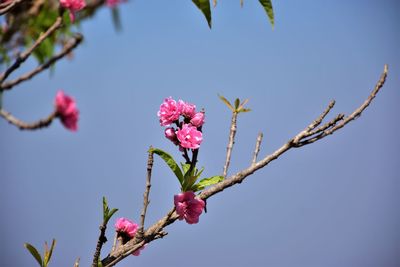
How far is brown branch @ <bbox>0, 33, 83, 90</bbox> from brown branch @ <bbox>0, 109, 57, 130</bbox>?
4.4 inches

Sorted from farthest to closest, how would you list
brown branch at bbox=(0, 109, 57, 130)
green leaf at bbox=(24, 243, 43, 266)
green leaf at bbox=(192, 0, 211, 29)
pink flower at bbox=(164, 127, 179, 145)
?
pink flower at bbox=(164, 127, 179, 145), green leaf at bbox=(24, 243, 43, 266), green leaf at bbox=(192, 0, 211, 29), brown branch at bbox=(0, 109, 57, 130)

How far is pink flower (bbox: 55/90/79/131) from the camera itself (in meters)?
1.29

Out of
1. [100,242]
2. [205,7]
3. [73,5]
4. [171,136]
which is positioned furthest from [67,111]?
[171,136]

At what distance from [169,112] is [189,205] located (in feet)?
2.38

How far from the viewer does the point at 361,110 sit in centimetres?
241

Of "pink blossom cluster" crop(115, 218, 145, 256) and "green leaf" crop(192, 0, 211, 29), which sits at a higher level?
"green leaf" crop(192, 0, 211, 29)

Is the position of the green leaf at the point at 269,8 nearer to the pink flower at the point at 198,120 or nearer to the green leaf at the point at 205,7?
the green leaf at the point at 205,7

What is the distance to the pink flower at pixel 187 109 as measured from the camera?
2959mm

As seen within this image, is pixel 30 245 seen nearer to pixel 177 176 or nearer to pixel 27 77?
pixel 177 176

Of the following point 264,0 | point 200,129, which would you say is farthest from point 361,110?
point 200,129

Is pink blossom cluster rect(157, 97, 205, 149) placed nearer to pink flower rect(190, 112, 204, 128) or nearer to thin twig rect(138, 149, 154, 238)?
pink flower rect(190, 112, 204, 128)

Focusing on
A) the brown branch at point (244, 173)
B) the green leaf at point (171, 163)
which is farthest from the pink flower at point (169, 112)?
the brown branch at point (244, 173)

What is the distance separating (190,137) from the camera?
280cm

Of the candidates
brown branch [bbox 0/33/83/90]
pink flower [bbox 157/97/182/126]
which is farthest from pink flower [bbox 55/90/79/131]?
pink flower [bbox 157/97/182/126]
